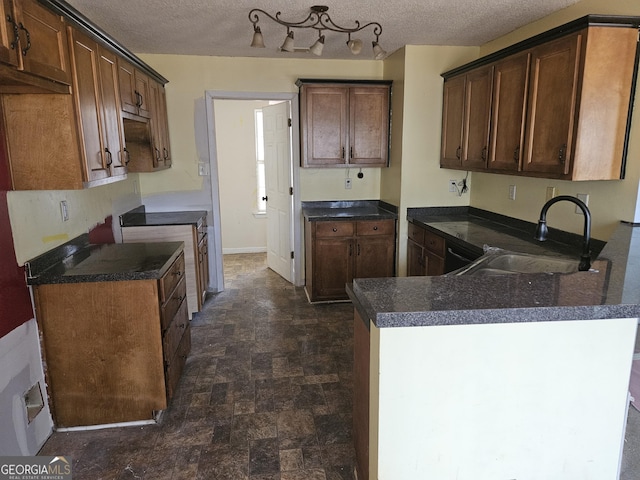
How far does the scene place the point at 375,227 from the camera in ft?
13.2

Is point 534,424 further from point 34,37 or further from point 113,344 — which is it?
point 34,37

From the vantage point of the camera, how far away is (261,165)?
19.9ft

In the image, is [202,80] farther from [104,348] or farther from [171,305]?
[104,348]

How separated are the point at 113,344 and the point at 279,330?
1.54m

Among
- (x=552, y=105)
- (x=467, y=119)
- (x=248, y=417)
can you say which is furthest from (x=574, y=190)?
(x=248, y=417)

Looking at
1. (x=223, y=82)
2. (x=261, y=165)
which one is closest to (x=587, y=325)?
(x=223, y=82)

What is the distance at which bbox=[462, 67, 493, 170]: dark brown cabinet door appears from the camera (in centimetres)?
307

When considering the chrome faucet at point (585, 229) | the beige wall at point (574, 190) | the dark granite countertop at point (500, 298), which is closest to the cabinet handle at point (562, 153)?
the beige wall at point (574, 190)

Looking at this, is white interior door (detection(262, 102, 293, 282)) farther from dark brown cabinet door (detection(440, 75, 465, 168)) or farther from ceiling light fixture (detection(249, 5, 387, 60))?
dark brown cabinet door (detection(440, 75, 465, 168))

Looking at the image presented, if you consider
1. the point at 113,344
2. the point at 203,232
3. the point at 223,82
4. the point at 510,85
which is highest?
the point at 223,82

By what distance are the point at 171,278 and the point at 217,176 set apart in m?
1.97

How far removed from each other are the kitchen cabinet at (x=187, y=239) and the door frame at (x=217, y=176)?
537 mm

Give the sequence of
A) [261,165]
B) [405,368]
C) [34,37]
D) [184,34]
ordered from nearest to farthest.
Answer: [405,368] → [34,37] → [184,34] → [261,165]

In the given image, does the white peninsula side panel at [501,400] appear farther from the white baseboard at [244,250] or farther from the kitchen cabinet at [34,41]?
the white baseboard at [244,250]
